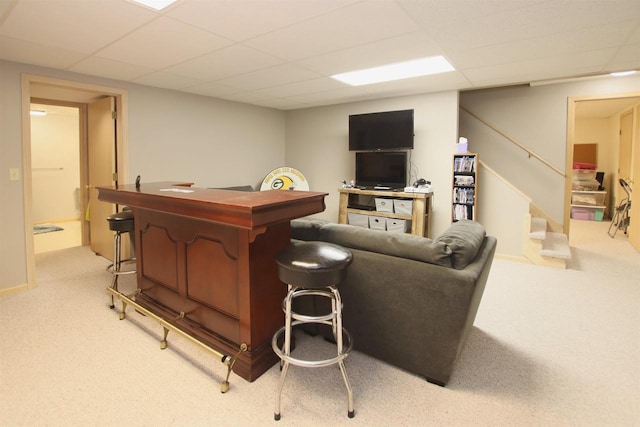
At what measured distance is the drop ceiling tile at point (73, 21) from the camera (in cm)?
212

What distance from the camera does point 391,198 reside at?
498 centimetres

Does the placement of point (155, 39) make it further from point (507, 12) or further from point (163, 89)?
point (507, 12)

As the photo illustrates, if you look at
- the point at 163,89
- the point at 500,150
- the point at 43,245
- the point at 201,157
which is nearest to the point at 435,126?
the point at 500,150

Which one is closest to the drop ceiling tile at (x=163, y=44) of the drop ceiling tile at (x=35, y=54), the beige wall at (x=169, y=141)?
the drop ceiling tile at (x=35, y=54)

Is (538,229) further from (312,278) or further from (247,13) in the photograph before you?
(247,13)

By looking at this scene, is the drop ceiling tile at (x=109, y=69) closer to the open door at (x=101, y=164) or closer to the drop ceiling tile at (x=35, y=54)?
the drop ceiling tile at (x=35, y=54)

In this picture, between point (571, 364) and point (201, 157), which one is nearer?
point (571, 364)

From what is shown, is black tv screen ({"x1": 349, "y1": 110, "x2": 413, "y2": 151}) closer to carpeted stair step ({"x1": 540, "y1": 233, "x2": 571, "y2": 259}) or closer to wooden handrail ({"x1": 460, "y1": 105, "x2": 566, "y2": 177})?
wooden handrail ({"x1": 460, "y1": 105, "x2": 566, "y2": 177})

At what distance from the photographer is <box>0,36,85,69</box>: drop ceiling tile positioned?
278cm

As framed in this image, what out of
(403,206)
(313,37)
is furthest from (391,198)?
(313,37)

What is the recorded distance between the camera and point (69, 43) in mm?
2764

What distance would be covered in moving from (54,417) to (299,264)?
146cm

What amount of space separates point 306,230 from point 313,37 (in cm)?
151

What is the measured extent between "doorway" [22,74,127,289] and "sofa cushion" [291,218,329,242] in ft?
9.25
